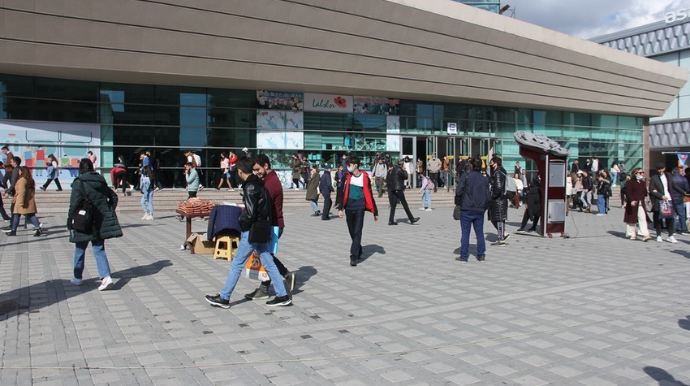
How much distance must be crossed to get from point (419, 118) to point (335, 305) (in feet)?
82.8

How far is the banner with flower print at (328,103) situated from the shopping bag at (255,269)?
20.7 metres

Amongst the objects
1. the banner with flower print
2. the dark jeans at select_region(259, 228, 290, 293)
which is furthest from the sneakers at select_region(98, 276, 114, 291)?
the banner with flower print

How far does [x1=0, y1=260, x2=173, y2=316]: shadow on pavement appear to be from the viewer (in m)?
6.63

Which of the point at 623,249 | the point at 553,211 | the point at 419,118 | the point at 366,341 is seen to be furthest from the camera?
the point at 419,118

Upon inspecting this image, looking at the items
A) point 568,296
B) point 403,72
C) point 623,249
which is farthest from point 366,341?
point 403,72

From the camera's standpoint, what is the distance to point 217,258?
10219 mm

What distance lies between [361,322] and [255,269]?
1.89m

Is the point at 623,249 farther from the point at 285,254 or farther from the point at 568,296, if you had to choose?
the point at 285,254

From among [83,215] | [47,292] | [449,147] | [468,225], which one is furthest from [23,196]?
[449,147]

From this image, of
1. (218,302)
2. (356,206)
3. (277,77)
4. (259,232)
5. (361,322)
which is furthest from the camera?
(277,77)

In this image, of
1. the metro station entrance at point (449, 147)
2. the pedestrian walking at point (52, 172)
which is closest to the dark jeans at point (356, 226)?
the pedestrian walking at point (52, 172)

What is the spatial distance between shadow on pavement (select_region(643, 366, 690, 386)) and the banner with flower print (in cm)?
2397

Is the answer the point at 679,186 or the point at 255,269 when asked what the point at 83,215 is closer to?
the point at 255,269

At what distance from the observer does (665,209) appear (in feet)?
43.5
